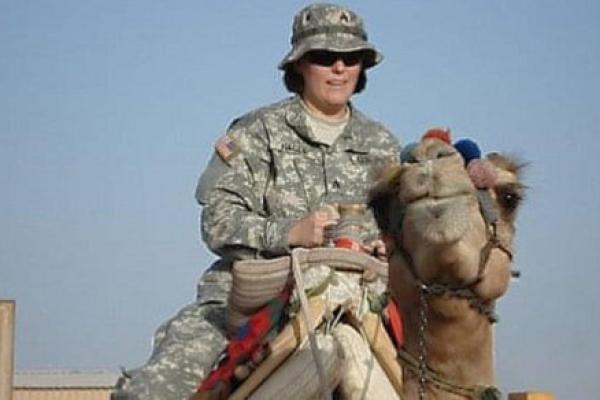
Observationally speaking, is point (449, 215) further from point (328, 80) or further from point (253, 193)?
point (328, 80)

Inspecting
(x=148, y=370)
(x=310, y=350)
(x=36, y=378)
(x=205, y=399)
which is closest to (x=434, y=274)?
(x=310, y=350)

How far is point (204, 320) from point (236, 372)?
80cm

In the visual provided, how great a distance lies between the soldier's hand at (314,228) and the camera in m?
6.48

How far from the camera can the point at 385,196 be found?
16.3 feet

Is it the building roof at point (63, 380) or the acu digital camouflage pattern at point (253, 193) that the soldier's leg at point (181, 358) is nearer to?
the acu digital camouflage pattern at point (253, 193)

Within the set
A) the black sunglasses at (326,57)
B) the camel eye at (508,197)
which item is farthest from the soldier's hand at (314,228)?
the camel eye at (508,197)

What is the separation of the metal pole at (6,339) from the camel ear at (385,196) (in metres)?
7.67

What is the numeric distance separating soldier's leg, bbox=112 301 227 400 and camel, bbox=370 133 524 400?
1.95 meters

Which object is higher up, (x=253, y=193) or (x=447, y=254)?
(x=253, y=193)

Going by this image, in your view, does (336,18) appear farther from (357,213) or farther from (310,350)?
(310,350)

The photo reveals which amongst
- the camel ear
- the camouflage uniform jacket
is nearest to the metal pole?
the camouflage uniform jacket

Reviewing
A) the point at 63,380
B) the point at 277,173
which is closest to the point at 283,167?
the point at 277,173

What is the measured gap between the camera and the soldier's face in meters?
7.32

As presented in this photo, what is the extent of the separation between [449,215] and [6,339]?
823 centimetres
